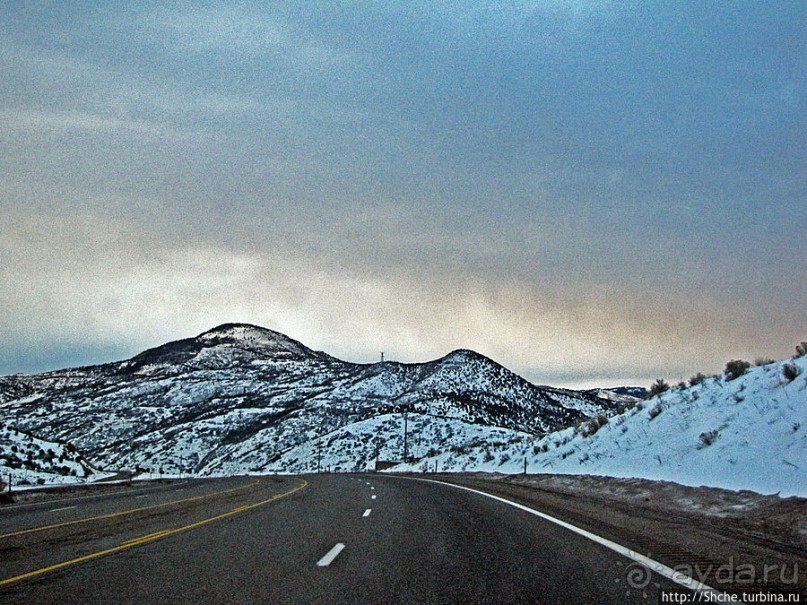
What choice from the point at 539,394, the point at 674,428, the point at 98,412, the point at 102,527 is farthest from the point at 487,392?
the point at 102,527

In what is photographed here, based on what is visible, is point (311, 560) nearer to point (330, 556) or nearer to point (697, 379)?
point (330, 556)

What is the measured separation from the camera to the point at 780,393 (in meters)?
21.4

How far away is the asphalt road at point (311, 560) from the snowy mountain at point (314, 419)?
74.6 m

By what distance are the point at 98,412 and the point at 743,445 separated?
183996mm

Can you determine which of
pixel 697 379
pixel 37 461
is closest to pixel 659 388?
pixel 697 379

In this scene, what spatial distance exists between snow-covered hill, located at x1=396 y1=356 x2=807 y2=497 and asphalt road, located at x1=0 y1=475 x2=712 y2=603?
17.6ft

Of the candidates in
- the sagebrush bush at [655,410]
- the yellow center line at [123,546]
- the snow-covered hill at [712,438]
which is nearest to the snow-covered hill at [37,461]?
the snow-covered hill at [712,438]

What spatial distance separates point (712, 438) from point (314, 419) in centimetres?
12798

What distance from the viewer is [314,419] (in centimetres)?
14550

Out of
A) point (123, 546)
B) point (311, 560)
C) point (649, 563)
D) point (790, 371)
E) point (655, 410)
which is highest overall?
point (790, 371)

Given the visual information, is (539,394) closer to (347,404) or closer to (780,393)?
(347,404)

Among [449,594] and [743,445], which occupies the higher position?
[743,445]

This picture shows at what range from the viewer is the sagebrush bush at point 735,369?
28109mm

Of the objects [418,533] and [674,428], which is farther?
[674,428]
